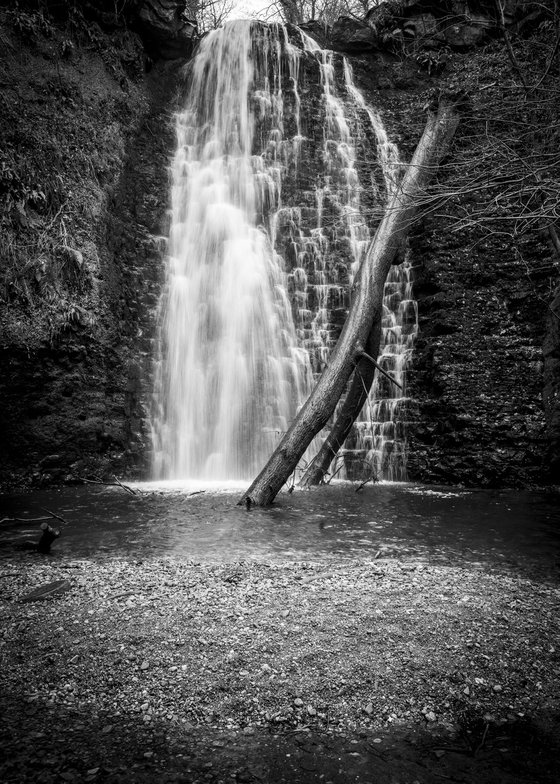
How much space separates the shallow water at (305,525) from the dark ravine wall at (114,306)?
1102 mm

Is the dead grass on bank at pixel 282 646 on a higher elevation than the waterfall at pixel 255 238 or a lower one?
lower

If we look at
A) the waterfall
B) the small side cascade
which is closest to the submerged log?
the small side cascade

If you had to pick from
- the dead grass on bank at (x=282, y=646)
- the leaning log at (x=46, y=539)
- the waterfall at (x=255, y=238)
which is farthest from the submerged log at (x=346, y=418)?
the leaning log at (x=46, y=539)

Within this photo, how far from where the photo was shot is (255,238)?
11.2 meters

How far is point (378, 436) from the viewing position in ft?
30.9

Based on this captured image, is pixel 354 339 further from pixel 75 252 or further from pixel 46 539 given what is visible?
pixel 75 252

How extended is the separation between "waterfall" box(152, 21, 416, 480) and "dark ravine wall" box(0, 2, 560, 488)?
2.24 ft

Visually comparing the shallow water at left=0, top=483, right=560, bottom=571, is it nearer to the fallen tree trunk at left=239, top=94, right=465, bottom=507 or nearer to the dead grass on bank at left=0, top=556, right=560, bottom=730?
the fallen tree trunk at left=239, top=94, right=465, bottom=507

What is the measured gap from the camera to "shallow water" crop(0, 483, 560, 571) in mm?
4578

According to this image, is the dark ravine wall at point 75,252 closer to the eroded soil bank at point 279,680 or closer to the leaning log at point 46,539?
the leaning log at point 46,539

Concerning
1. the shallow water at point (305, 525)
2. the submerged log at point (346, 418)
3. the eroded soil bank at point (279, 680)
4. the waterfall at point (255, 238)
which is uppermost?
the waterfall at point (255, 238)

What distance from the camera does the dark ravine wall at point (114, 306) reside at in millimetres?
8453

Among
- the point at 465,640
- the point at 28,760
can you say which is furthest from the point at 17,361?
the point at 465,640

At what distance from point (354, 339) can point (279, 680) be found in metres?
6.07
